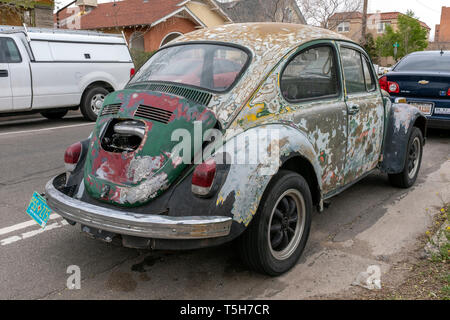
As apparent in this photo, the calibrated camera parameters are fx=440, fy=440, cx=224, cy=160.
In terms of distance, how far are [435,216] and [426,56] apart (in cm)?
556

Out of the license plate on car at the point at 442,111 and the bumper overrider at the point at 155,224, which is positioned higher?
the license plate on car at the point at 442,111

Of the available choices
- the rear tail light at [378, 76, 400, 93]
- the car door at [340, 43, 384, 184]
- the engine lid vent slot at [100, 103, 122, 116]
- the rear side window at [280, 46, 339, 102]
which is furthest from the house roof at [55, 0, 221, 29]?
the engine lid vent slot at [100, 103, 122, 116]

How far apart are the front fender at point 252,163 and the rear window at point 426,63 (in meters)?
Result: 6.52

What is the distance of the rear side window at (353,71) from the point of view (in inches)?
163

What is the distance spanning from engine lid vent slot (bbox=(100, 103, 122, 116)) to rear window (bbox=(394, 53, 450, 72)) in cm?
705

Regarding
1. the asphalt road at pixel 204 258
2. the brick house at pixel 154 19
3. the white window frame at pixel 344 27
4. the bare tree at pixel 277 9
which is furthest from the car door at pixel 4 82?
the white window frame at pixel 344 27

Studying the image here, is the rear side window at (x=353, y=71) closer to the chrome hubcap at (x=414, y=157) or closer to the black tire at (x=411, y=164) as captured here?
the black tire at (x=411, y=164)

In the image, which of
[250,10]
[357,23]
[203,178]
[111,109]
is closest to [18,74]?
[111,109]

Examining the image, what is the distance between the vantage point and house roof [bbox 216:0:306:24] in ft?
77.4

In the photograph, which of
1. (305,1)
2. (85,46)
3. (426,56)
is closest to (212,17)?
(305,1)

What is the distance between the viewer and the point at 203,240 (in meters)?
2.74

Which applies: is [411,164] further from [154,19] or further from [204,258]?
[154,19]
